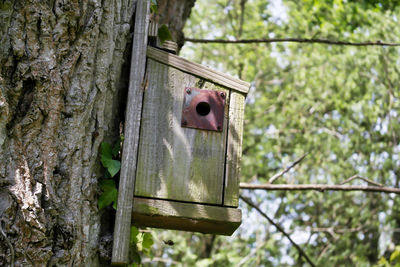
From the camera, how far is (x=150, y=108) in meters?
2.14

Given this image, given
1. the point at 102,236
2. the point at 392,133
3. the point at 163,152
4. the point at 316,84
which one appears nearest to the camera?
the point at 102,236

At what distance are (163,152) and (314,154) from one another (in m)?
6.55

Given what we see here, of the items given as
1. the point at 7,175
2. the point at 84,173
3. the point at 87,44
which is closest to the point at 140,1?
the point at 87,44

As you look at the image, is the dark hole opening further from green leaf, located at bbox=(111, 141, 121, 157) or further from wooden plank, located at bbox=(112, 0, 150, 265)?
green leaf, located at bbox=(111, 141, 121, 157)

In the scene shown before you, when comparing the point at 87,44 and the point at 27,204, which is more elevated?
the point at 87,44

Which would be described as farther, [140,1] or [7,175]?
[140,1]

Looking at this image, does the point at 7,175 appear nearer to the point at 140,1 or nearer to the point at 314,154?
the point at 140,1

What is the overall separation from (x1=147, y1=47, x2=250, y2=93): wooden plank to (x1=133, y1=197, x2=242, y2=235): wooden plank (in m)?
0.53

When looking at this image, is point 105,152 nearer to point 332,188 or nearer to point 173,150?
point 173,150

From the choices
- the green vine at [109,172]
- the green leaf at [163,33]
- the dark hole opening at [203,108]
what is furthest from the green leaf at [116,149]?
the green leaf at [163,33]

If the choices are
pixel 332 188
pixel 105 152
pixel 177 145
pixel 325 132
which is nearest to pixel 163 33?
pixel 177 145

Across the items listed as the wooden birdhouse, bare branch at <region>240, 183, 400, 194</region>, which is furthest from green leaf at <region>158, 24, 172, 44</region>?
bare branch at <region>240, 183, 400, 194</region>

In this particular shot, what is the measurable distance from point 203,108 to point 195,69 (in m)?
0.17

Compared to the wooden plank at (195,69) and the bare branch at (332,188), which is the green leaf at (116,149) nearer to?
the wooden plank at (195,69)
